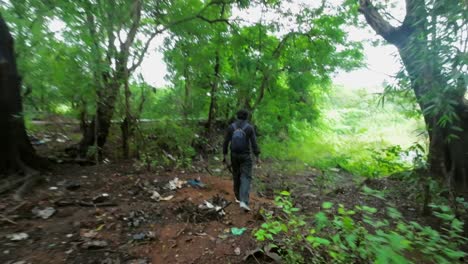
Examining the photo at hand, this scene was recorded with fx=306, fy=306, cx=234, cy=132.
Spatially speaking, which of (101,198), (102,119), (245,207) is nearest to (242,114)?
(245,207)

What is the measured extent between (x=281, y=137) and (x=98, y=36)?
9.02 meters

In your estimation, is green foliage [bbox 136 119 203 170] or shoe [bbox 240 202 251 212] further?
green foliage [bbox 136 119 203 170]

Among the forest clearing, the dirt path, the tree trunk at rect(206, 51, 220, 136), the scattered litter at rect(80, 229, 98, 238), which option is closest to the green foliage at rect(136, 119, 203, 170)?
the forest clearing

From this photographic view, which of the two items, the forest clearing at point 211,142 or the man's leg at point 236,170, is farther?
the man's leg at point 236,170

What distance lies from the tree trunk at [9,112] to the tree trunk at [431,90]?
6479 millimetres

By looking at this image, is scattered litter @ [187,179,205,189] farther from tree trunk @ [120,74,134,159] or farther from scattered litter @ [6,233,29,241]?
scattered litter @ [6,233,29,241]

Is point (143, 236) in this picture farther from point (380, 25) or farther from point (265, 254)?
point (380, 25)

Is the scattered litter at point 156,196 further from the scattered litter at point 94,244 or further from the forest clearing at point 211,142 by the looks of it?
the scattered litter at point 94,244

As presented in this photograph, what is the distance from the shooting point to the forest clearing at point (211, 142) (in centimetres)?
347

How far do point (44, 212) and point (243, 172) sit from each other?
3224mm

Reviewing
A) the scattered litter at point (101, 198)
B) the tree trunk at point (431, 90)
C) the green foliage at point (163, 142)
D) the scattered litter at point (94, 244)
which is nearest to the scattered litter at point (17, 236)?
the scattered litter at point (94, 244)

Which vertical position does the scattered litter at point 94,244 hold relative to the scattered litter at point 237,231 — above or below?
below

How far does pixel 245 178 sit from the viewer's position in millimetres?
5566

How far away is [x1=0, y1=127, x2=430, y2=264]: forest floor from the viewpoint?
375cm
